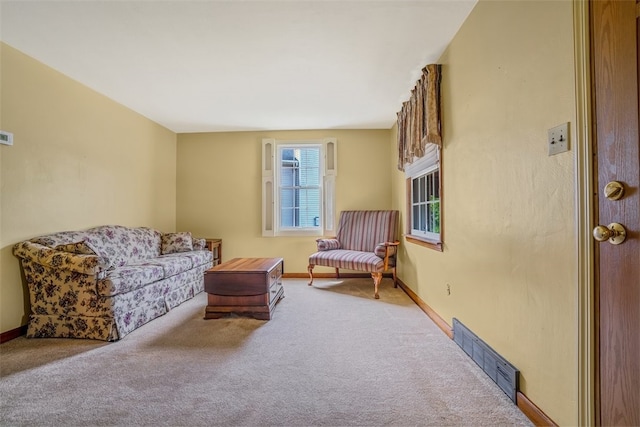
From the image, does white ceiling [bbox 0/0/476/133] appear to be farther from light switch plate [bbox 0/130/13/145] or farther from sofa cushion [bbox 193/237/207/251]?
sofa cushion [bbox 193/237/207/251]

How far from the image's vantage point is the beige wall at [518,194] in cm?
115

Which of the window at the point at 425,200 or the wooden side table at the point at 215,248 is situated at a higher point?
the window at the point at 425,200

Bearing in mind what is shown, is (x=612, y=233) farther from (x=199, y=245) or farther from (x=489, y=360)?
(x=199, y=245)

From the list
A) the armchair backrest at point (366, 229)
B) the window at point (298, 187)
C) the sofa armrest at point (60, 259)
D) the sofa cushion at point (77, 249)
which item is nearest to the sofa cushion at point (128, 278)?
the sofa armrest at point (60, 259)

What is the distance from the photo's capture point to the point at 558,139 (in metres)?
1.17

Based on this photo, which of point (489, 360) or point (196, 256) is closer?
point (489, 360)

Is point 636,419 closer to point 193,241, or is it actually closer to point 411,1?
point 411,1

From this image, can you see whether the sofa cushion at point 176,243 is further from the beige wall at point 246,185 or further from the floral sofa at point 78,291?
the floral sofa at point 78,291

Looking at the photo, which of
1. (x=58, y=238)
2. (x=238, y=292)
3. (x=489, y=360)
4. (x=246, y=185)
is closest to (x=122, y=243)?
(x=58, y=238)

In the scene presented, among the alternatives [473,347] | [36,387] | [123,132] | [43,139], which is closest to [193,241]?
[123,132]

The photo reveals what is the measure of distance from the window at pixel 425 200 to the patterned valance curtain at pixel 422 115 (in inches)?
4.8

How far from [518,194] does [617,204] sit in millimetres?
509

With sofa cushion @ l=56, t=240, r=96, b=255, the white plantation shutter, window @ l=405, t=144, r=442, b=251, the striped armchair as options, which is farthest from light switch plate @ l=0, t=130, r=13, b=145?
window @ l=405, t=144, r=442, b=251

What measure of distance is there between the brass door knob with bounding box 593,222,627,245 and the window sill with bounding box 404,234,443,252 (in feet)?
5.13
